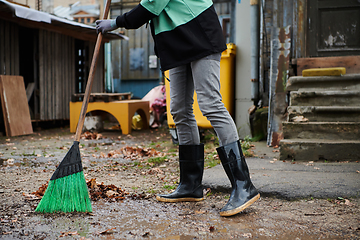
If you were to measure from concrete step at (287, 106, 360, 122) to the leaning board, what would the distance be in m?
5.16

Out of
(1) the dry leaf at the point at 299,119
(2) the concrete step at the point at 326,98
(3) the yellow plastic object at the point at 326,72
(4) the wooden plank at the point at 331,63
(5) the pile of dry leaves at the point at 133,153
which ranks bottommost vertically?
(5) the pile of dry leaves at the point at 133,153

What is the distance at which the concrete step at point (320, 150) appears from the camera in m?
3.37

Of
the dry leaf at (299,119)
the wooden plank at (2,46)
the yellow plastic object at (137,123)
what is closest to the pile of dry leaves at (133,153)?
the dry leaf at (299,119)

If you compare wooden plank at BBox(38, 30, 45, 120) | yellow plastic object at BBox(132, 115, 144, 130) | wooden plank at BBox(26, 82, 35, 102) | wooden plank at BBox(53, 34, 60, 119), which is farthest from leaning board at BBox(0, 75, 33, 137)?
yellow plastic object at BBox(132, 115, 144, 130)

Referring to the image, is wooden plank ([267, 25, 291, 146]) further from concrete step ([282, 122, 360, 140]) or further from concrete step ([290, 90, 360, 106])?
concrete step ([282, 122, 360, 140])

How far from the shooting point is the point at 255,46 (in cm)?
546

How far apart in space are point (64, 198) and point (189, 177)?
808mm

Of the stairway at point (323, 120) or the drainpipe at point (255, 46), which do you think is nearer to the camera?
the stairway at point (323, 120)

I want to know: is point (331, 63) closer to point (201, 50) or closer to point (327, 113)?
point (327, 113)

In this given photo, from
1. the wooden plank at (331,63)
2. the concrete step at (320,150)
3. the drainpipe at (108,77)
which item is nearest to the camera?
the concrete step at (320,150)

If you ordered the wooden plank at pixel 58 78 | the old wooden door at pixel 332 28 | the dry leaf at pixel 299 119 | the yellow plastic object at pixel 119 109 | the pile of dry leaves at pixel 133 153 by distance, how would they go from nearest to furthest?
the dry leaf at pixel 299 119
the pile of dry leaves at pixel 133 153
the old wooden door at pixel 332 28
the yellow plastic object at pixel 119 109
the wooden plank at pixel 58 78

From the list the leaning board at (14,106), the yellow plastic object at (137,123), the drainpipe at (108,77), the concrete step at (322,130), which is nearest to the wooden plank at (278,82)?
the concrete step at (322,130)

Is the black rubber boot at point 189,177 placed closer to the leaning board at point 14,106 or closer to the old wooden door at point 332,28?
the old wooden door at point 332,28

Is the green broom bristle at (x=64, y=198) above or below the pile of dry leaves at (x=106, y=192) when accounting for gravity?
above
